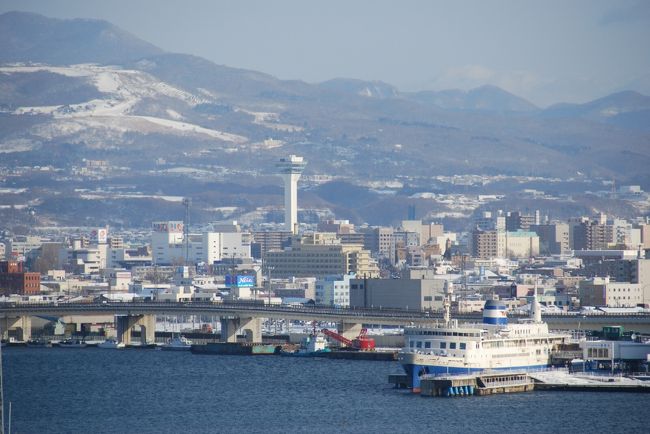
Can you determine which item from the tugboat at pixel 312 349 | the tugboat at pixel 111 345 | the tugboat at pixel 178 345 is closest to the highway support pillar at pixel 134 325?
the tugboat at pixel 111 345

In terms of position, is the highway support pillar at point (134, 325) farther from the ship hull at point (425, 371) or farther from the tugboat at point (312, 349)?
the ship hull at point (425, 371)

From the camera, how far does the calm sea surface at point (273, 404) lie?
5400cm

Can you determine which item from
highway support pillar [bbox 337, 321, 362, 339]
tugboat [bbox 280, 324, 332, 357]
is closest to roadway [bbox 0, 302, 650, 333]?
highway support pillar [bbox 337, 321, 362, 339]

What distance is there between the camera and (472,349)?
63.7 metres

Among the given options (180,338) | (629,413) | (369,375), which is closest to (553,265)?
(180,338)

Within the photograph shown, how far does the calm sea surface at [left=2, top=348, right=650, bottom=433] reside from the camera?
5400cm

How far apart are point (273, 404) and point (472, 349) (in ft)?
25.2

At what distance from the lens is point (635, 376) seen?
6400 cm

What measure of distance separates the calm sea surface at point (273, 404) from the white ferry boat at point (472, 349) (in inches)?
59.0

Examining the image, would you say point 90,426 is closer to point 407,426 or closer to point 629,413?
point 407,426

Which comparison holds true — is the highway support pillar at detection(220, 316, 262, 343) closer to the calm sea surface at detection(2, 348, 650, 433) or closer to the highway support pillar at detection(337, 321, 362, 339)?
the highway support pillar at detection(337, 321, 362, 339)

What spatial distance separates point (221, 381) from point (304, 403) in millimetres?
9544

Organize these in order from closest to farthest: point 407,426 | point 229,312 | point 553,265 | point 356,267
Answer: point 407,426
point 229,312
point 356,267
point 553,265

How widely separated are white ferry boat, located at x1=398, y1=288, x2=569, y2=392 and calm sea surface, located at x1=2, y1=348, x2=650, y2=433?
59.0 inches
